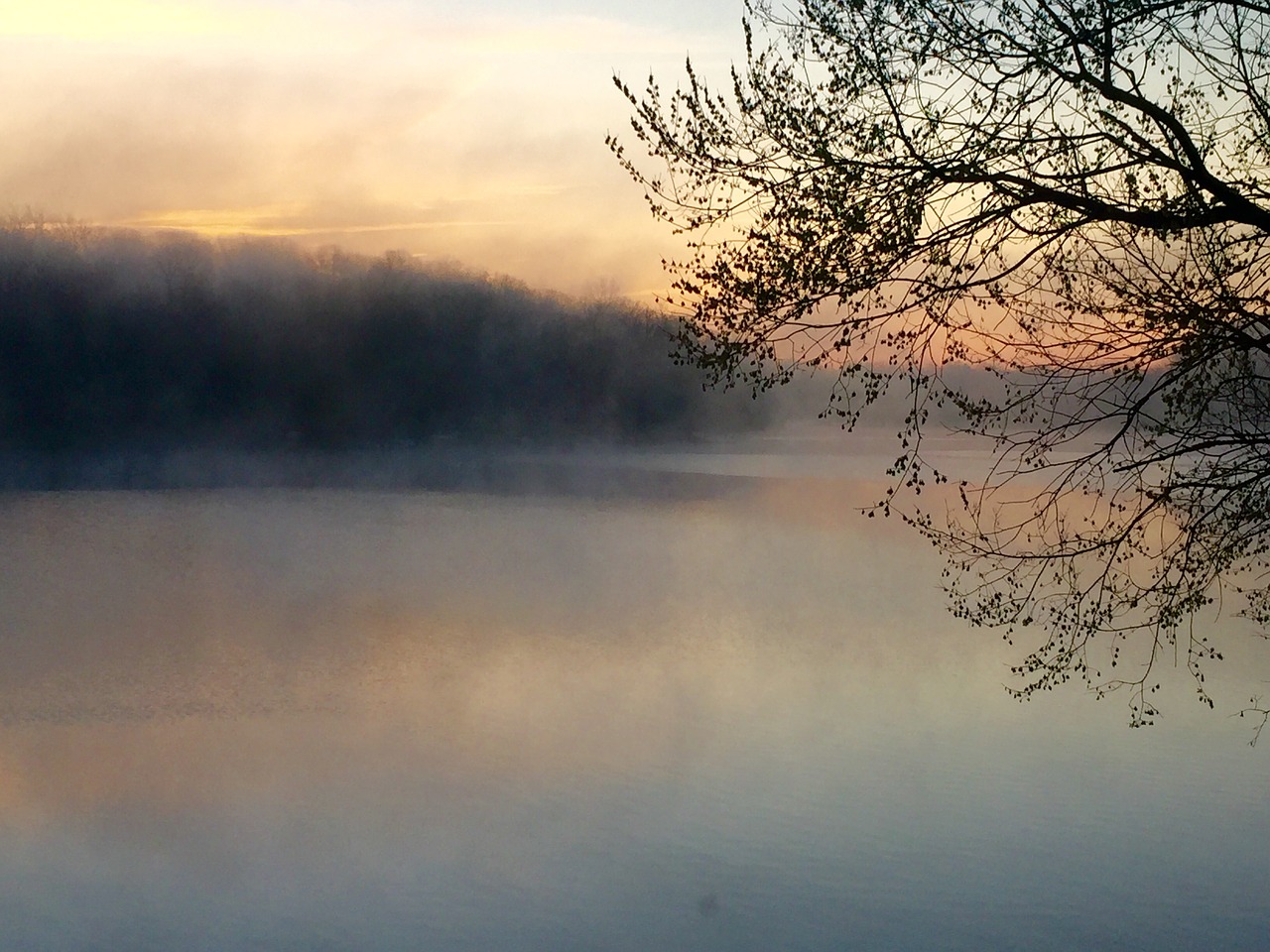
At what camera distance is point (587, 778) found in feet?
53.7

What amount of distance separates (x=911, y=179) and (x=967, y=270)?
25.5 inches

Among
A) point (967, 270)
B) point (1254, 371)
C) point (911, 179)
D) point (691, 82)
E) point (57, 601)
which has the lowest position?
point (57, 601)

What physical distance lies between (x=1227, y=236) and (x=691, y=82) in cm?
331

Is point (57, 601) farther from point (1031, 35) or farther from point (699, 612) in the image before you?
point (1031, 35)

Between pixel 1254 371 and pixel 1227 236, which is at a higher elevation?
pixel 1227 236

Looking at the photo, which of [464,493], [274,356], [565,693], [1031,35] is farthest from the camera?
[274,356]

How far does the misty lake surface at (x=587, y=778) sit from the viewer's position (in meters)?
11.7

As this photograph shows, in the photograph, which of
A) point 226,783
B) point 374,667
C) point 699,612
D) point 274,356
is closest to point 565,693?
point 374,667

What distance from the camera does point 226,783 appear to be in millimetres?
16219

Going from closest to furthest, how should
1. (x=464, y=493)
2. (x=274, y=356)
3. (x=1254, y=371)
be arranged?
(x=1254, y=371), (x=464, y=493), (x=274, y=356)

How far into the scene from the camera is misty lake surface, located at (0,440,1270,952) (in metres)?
11.7

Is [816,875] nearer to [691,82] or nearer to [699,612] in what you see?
[691,82]

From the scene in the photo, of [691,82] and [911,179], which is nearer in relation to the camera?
[911,179]

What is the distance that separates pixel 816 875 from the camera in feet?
40.9
